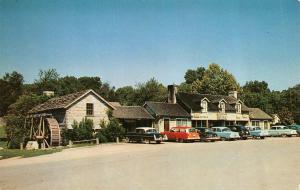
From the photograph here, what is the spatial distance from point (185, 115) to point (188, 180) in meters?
38.4

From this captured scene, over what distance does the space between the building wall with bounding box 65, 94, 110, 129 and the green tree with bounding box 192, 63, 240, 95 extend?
153 feet

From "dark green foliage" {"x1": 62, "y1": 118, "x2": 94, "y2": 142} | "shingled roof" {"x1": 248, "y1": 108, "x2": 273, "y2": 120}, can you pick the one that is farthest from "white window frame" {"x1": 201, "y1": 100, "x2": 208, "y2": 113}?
"dark green foliage" {"x1": 62, "y1": 118, "x2": 94, "y2": 142}

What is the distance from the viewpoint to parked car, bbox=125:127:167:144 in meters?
35.5

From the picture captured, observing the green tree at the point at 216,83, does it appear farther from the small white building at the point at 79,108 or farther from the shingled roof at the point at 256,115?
the small white building at the point at 79,108

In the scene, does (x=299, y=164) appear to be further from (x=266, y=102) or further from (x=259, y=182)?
(x=266, y=102)

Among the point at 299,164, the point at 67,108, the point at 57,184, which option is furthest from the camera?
the point at 67,108

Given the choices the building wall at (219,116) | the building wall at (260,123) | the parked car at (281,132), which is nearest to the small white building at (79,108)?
the building wall at (219,116)

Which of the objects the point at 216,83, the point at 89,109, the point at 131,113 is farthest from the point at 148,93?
the point at 89,109

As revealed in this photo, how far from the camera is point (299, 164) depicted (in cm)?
1762

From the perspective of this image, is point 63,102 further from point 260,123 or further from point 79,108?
point 260,123

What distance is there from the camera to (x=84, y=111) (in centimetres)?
4059

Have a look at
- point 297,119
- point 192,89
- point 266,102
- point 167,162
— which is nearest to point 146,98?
point 192,89

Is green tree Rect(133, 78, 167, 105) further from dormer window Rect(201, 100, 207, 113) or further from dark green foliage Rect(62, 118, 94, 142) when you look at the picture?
dark green foliage Rect(62, 118, 94, 142)

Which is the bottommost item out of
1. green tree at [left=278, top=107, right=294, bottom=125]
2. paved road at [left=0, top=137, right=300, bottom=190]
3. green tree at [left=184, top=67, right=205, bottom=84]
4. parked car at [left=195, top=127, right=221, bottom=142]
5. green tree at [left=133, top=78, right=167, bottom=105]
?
paved road at [left=0, top=137, right=300, bottom=190]
